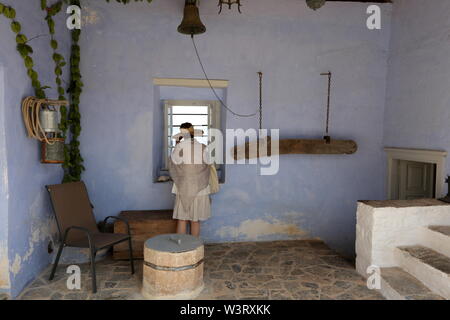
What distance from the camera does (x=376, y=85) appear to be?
5.82 m

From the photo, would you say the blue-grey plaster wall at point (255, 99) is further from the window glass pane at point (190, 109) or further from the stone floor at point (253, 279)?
the stone floor at point (253, 279)

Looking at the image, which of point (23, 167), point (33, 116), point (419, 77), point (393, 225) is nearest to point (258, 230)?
point (393, 225)

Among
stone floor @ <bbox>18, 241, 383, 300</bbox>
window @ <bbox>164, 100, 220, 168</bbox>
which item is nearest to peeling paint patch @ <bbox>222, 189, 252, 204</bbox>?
stone floor @ <bbox>18, 241, 383, 300</bbox>

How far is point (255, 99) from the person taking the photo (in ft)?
18.1

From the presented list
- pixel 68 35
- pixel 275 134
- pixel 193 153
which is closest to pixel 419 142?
pixel 275 134

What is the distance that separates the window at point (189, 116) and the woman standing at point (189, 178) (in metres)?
1.07

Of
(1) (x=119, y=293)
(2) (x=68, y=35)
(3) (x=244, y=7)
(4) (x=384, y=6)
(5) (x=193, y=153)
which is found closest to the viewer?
(1) (x=119, y=293)

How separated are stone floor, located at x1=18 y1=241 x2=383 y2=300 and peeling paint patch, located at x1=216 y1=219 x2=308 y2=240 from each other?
17.1 inches

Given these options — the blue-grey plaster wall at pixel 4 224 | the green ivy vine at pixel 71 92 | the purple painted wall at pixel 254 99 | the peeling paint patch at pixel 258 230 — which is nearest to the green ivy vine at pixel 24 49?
the green ivy vine at pixel 71 92

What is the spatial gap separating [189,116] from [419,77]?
3486 mm

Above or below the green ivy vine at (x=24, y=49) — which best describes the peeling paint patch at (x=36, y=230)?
below

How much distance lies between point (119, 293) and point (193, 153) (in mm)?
1834

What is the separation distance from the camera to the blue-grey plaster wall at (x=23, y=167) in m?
3.41
